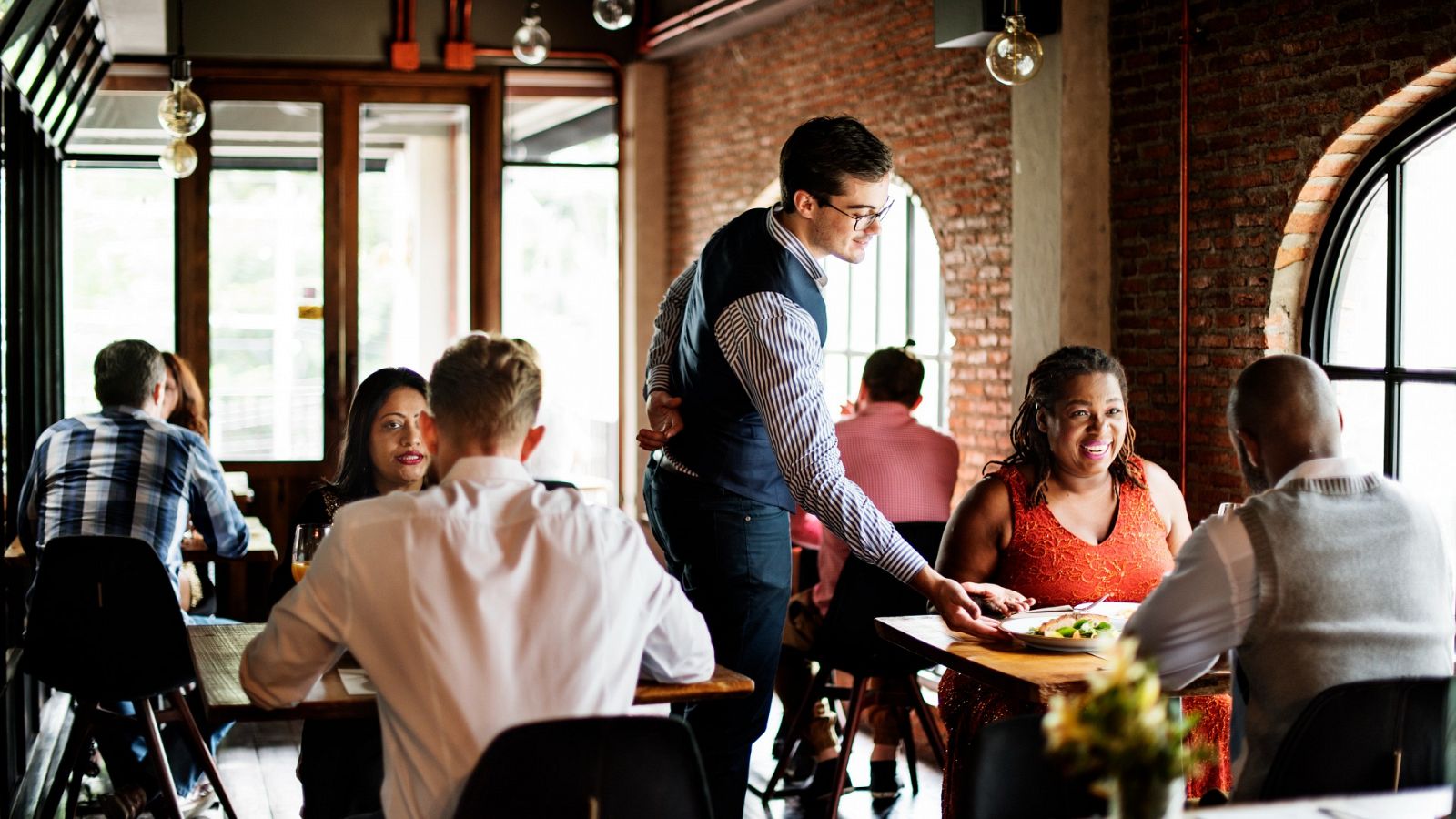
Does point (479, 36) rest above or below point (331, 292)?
above

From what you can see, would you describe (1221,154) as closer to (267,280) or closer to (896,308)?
(896,308)

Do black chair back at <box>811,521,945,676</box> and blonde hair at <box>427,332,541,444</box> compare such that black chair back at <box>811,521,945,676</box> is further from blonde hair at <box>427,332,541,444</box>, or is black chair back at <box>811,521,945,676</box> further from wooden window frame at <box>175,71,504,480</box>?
wooden window frame at <box>175,71,504,480</box>

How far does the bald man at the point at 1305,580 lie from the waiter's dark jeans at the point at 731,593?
1053 mm

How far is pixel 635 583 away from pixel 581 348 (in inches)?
300

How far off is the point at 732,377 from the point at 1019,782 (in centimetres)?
137

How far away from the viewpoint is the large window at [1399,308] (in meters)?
4.65

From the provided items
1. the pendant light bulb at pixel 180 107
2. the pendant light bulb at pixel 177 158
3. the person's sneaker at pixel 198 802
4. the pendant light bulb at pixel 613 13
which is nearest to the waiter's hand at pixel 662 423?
the person's sneaker at pixel 198 802

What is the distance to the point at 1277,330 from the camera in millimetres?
5086

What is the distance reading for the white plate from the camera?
2.96 metres

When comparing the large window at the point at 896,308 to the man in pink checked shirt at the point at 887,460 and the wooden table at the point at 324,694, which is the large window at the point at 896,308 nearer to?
the man in pink checked shirt at the point at 887,460

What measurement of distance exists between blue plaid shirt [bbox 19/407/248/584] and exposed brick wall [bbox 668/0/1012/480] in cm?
337

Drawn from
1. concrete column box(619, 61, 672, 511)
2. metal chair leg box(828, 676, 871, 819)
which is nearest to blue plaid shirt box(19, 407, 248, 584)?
metal chair leg box(828, 676, 871, 819)

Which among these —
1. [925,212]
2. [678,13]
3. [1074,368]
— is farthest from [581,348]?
[1074,368]

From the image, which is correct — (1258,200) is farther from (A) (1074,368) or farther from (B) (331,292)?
(B) (331,292)
